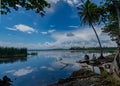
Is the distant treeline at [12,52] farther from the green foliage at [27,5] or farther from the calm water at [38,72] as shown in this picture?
the green foliage at [27,5]

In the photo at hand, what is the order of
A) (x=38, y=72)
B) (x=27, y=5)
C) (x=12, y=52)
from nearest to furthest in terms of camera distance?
(x=27, y=5), (x=38, y=72), (x=12, y=52)

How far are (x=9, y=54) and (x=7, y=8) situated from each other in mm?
105223

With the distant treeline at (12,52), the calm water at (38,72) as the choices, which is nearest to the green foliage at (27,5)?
the calm water at (38,72)

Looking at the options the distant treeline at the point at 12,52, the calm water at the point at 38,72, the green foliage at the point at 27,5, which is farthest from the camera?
the distant treeline at the point at 12,52

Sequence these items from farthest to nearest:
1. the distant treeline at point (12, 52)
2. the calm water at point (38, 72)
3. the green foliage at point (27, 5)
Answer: the distant treeline at point (12, 52) < the calm water at point (38, 72) < the green foliage at point (27, 5)

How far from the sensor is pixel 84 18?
163ft

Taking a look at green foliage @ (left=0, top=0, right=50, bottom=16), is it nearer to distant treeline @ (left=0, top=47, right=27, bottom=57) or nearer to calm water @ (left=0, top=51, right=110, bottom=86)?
calm water @ (left=0, top=51, right=110, bottom=86)

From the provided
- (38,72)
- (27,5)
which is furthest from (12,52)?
(27,5)

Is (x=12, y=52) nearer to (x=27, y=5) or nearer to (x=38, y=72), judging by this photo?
(x=38, y=72)

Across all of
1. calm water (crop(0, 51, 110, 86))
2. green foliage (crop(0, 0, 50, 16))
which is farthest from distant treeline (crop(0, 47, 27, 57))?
green foliage (crop(0, 0, 50, 16))

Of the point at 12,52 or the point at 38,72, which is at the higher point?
the point at 12,52

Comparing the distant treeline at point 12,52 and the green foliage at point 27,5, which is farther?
the distant treeline at point 12,52

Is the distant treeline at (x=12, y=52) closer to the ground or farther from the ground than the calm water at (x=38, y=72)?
farther from the ground

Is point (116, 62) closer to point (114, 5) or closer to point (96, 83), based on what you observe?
point (96, 83)
